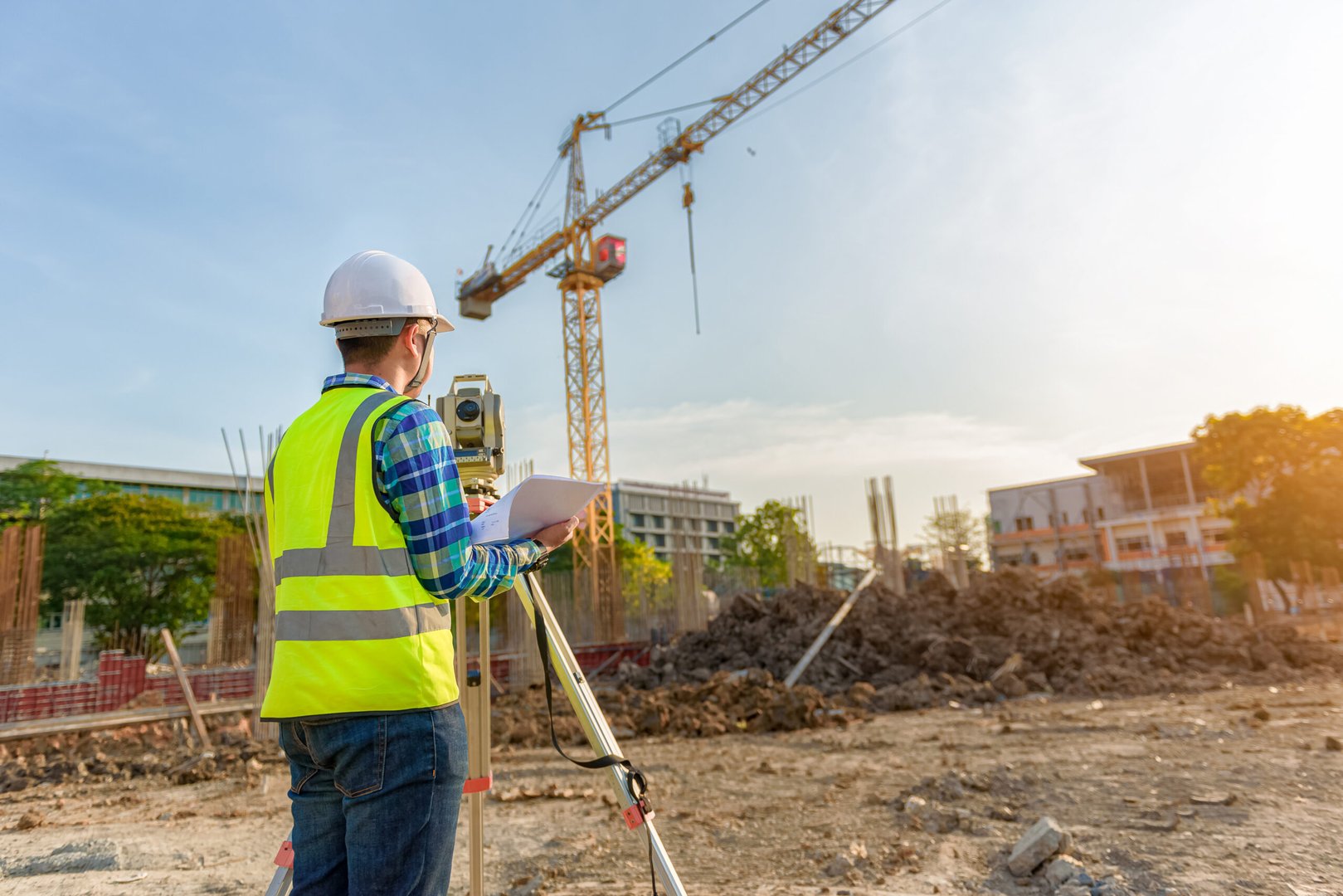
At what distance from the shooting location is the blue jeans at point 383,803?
1.24 metres

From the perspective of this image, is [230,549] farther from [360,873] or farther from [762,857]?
[360,873]

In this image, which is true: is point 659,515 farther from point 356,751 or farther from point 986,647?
point 356,751

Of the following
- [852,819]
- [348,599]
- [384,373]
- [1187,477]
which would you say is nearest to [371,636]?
[348,599]

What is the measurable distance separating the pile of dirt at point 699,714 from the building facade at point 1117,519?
1205 inches

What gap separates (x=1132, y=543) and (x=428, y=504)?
4615cm

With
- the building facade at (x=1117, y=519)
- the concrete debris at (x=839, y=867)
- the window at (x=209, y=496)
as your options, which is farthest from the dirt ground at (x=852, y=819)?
the window at (x=209, y=496)

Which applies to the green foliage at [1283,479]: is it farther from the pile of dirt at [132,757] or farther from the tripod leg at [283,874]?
the tripod leg at [283,874]

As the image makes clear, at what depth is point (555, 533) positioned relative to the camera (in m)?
1.58

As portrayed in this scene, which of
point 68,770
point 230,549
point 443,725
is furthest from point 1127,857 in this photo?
point 230,549

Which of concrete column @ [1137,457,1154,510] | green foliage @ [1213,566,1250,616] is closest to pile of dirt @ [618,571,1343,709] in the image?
green foliage @ [1213,566,1250,616]

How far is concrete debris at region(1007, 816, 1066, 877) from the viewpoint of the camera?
10.8ft

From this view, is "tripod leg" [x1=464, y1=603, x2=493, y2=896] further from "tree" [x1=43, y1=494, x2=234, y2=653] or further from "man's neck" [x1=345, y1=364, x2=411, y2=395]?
"tree" [x1=43, y1=494, x2=234, y2=653]

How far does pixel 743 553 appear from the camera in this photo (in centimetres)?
3600

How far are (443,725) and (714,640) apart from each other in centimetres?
1256
